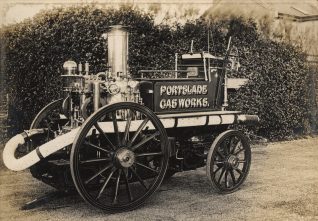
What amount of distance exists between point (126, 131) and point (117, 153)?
0.27m

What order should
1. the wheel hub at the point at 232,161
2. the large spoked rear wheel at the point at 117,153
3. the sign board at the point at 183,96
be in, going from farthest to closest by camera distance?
the wheel hub at the point at 232,161 → the sign board at the point at 183,96 → the large spoked rear wheel at the point at 117,153

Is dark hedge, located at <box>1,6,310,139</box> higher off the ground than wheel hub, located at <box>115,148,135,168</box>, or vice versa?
dark hedge, located at <box>1,6,310,139</box>

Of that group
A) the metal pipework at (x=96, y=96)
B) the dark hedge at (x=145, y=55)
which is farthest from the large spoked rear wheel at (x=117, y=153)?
the dark hedge at (x=145, y=55)

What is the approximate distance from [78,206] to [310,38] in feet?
28.2

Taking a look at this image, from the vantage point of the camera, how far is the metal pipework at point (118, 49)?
5.76 metres

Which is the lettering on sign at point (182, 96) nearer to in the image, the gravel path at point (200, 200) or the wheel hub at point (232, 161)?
the wheel hub at point (232, 161)

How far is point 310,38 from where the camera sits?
467 inches

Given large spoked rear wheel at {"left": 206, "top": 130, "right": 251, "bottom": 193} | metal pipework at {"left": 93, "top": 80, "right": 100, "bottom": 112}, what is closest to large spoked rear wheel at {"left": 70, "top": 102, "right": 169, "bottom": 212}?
metal pipework at {"left": 93, "top": 80, "right": 100, "bottom": 112}

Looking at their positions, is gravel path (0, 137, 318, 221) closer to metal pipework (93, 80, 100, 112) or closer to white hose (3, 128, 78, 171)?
white hose (3, 128, 78, 171)

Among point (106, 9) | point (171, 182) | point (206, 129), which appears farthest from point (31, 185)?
point (106, 9)

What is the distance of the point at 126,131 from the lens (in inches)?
202

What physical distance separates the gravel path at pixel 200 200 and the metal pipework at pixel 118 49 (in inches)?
66.1

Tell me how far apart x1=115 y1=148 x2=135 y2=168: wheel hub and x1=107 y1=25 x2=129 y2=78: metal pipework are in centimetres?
114

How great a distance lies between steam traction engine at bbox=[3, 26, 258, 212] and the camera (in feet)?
16.3
